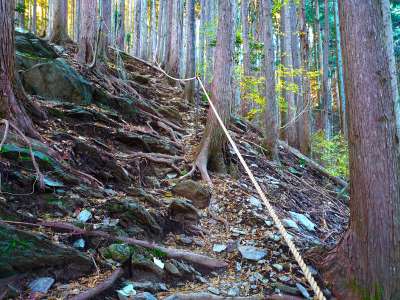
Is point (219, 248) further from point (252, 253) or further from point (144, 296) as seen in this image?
point (144, 296)

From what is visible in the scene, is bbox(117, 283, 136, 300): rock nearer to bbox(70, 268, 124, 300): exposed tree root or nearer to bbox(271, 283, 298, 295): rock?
bbox(70, 268, 124, 300): exposed tree root

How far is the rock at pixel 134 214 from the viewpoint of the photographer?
11.8 feet

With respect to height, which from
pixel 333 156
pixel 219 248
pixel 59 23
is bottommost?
pixel 219 248

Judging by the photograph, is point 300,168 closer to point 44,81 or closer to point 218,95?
point 218,95

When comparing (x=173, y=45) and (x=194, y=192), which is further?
(x=173, y=45)

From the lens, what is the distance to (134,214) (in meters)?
3.66

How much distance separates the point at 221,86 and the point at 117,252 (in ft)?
11.9

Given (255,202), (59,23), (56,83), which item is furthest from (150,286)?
(59,23)

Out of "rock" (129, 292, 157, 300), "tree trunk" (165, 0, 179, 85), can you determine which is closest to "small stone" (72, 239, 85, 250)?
"rock" (129, 292, 157, 300)

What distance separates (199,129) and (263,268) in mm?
4706

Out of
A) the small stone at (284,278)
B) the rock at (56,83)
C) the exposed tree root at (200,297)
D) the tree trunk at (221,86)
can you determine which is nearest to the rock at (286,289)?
the small stone at (284,278)

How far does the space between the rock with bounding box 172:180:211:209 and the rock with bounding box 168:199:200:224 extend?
1.19 feet

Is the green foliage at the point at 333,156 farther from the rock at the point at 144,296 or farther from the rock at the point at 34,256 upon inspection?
the rock at the point at 34,256

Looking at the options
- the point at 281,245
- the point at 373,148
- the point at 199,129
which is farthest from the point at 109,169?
the point at 199,129
